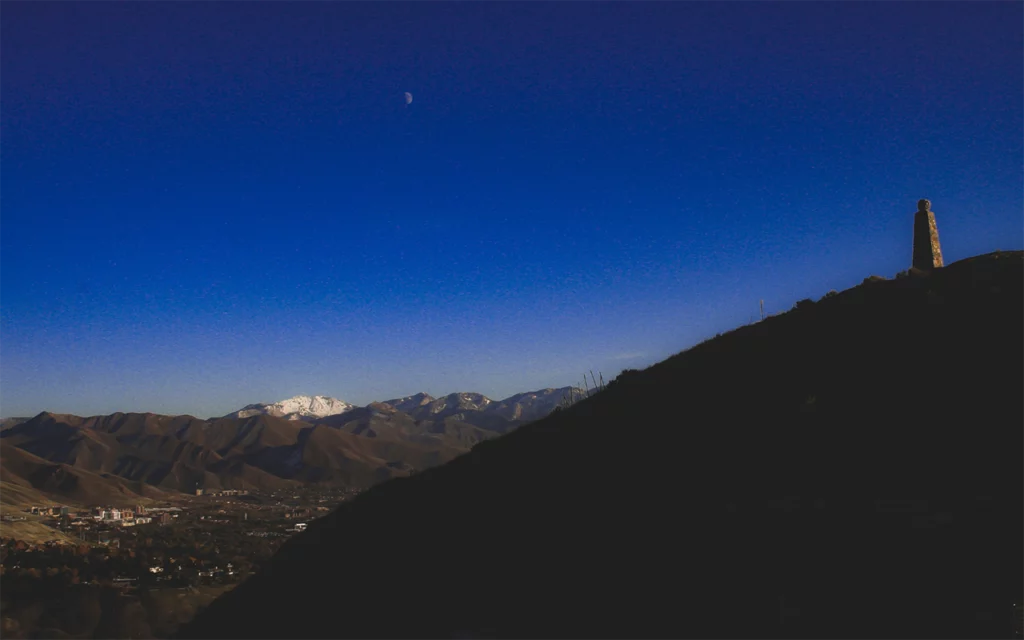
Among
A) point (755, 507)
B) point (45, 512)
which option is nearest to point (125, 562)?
point (45, 512)

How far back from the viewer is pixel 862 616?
11.0m

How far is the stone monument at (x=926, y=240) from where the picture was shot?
25922 millimetres

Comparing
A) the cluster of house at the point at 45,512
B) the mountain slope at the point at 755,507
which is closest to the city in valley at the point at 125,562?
the cluster of house at the point at 45,512

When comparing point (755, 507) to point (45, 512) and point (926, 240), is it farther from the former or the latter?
point (45, 512)

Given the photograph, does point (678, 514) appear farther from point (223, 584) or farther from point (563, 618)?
point (223, 584)

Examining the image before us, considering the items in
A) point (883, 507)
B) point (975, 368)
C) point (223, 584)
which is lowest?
point (223, 584)

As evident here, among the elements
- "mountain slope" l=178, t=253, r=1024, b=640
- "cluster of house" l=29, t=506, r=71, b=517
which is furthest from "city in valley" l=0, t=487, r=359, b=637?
"mountain slope" l=178, t=253, r=1024, b=640

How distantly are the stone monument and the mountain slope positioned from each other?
14.7 ft

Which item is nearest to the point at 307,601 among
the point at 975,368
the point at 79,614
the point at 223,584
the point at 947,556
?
the point at 947,556

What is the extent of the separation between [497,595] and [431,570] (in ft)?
11.2

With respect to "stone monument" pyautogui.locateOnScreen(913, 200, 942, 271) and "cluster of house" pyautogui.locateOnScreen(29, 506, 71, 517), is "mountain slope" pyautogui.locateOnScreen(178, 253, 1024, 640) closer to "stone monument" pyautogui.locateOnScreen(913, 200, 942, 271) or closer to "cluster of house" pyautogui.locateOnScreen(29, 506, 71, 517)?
"stone monument" pyautogui.locateOnScreen(913, 200, 942, 271)

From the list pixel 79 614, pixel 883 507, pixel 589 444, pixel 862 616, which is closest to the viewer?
pixel 862 616

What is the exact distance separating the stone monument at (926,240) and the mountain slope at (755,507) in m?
4.48

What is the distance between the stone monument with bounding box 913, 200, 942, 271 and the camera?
2592cm
